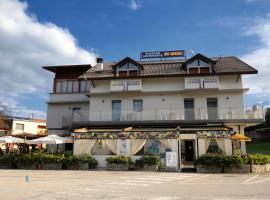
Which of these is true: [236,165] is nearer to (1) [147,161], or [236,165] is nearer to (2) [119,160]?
(1) [147,161]

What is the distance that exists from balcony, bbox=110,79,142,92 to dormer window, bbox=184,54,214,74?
499cm

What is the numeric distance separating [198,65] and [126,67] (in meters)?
7.12

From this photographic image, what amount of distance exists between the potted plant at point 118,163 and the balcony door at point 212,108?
8.80 meters

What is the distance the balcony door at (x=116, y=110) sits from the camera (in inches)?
1115

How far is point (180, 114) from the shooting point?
27.3 m

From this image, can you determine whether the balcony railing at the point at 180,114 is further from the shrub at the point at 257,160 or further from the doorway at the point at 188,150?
the shrub at the point at 257,160

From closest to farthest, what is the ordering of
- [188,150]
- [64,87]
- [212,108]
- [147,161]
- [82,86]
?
[147,161] < [188,150] < [212,108] < [82,86] < [64,87]

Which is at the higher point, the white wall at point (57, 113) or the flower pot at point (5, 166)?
the white wall at point (57, 113)

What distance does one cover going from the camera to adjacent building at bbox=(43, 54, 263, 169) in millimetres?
24172

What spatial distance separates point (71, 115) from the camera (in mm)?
31906

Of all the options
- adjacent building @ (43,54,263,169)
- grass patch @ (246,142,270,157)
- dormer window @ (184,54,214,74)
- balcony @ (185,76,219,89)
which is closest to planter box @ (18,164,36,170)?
adjacent building @ (43,54,263,169)

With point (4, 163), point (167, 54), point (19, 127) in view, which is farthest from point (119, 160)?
point (19, 127)

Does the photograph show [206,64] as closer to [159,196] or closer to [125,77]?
[125,77]

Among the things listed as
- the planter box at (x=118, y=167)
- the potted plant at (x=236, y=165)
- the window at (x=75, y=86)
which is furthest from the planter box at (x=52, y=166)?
the potted plant at (x=236, y=165)
